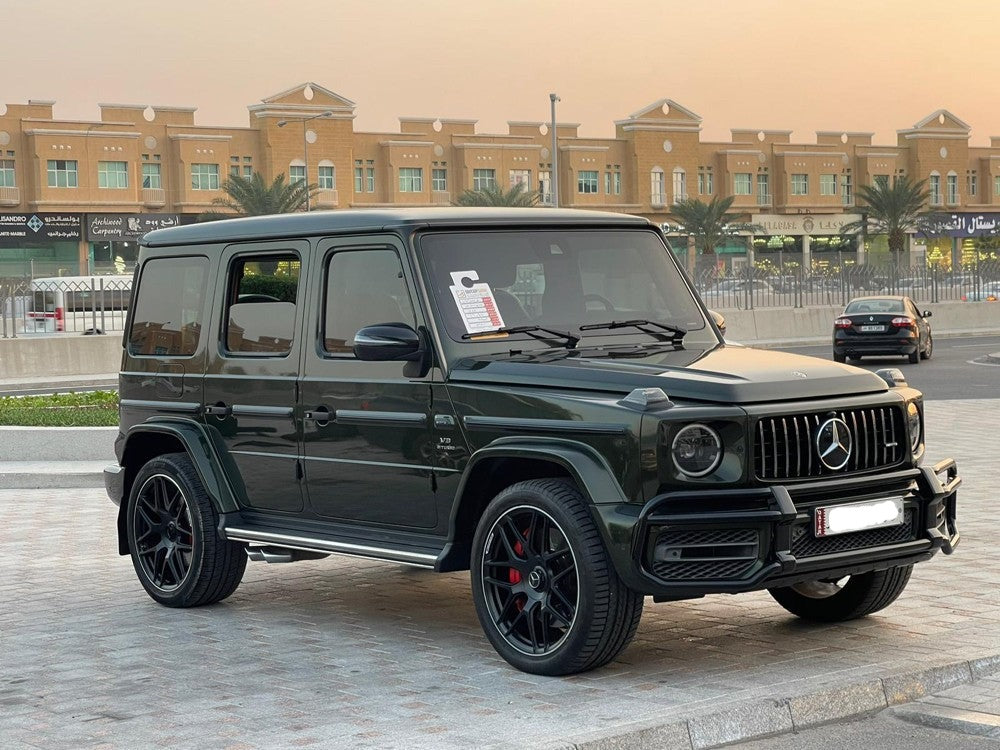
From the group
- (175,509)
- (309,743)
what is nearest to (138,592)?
(175,509)

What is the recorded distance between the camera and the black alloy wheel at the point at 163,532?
324 inches

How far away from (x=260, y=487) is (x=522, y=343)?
5.51 feet

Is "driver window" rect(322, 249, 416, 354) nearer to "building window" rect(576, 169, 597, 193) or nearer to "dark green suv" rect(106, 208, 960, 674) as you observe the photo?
"dark green suv" rect(106, 208, 960, 674)

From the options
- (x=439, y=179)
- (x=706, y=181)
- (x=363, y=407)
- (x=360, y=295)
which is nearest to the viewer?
(x=363, y=407)

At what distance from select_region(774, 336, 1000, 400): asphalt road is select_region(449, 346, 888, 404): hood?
1642cm

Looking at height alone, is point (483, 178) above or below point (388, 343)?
above

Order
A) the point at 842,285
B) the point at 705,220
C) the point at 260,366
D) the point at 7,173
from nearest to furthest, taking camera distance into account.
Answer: the point at 260,366 < the point at 842,285 < the point at 705,220 < the point at 7,173

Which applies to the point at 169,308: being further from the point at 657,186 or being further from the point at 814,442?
the point at 657,186

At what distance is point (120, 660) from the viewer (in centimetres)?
697

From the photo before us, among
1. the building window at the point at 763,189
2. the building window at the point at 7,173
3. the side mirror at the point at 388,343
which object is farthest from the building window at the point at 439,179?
the side mirror at the point at 388,343

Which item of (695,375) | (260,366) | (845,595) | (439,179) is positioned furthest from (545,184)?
(695,375)

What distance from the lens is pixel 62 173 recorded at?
97062mm

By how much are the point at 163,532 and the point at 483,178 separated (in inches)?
4150

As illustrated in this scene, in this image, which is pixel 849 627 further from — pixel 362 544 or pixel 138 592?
pixel 138 592
